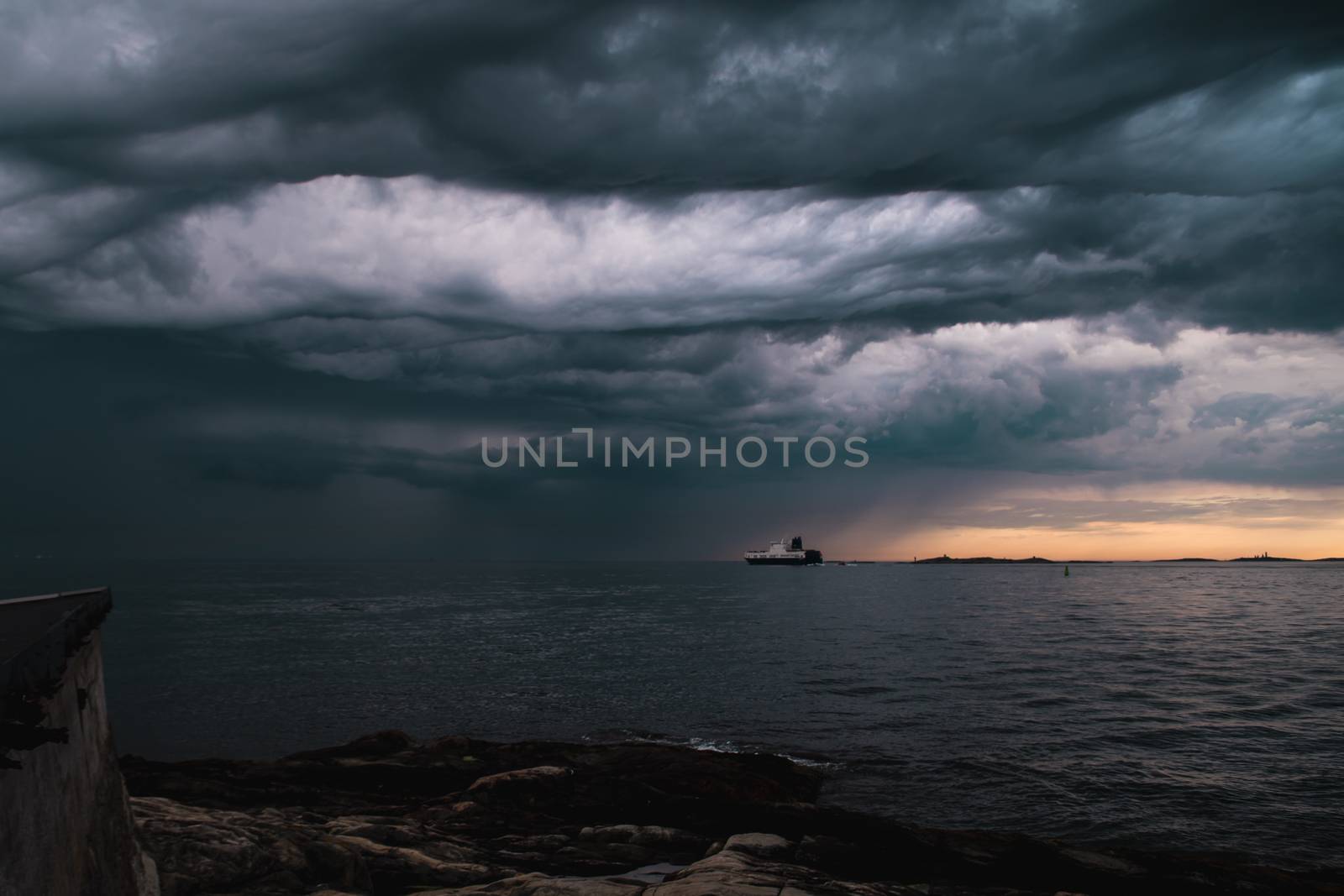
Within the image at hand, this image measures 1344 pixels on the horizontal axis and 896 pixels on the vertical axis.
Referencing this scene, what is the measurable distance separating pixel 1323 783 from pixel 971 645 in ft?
109

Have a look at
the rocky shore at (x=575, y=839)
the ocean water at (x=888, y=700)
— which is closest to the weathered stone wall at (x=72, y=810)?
the rocky shore at (x=575, y=839)

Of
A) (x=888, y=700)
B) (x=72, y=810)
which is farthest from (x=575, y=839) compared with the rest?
(x=888, y=700)

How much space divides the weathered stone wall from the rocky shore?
1401 millimetres

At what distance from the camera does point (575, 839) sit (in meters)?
15.4

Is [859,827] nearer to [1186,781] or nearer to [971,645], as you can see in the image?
[1186,781]

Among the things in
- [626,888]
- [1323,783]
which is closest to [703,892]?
[626,888]

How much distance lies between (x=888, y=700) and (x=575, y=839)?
22650 millimetres

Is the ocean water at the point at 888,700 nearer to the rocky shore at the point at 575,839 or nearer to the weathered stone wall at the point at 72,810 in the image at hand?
the rocky shore at the point at 575,839

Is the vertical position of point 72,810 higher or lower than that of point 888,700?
higher

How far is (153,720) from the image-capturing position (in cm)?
3164

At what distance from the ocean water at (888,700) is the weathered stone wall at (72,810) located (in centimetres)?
1659

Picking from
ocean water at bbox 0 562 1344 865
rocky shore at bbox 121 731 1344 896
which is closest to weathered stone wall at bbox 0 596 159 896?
rocky shore at bbox 121 731 1344 896

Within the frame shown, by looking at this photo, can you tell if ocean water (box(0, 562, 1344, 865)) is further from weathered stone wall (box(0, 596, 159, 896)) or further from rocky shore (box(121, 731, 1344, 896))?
weathered stone wall (box(0, 596, 159, 896))

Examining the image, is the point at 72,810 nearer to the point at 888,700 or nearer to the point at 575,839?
the point at 575,839
